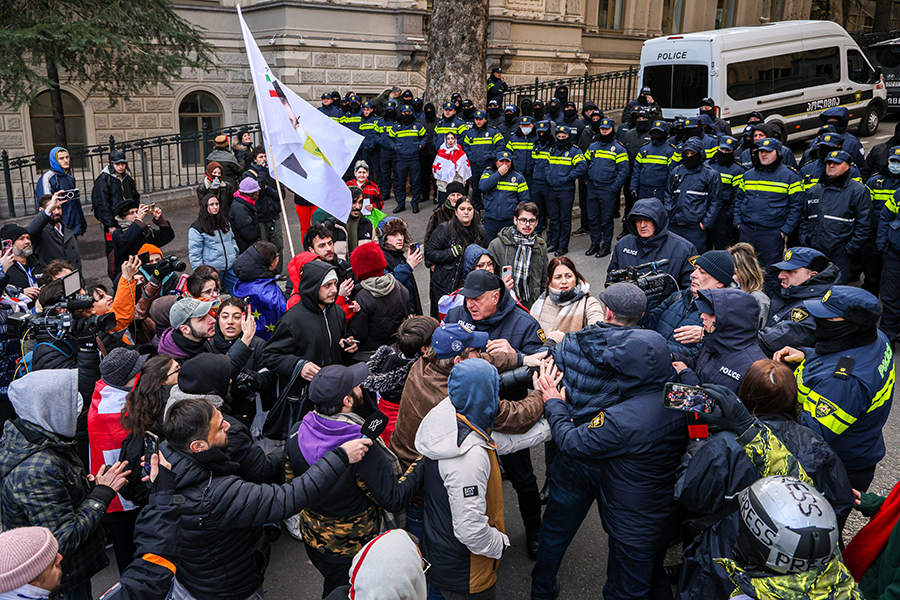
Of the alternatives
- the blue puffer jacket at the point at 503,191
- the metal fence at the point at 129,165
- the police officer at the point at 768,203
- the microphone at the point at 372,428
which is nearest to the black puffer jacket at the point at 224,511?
the microphone at the point at 372,428

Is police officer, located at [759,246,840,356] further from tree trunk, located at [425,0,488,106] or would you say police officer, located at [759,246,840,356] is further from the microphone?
tree trunk, located at [425,0,488,106]

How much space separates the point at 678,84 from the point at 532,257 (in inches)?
361

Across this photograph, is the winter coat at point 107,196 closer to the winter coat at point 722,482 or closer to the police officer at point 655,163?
the police officer at point 655,163

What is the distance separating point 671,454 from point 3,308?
16.0ft

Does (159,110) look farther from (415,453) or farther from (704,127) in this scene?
(415,453)

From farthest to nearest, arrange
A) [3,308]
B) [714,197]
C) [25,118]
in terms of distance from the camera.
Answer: [25,118]
[714,197]
[3,308]

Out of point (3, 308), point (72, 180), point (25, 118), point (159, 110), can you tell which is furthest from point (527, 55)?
point (3, 308)

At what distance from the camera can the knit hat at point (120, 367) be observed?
12.2 ft

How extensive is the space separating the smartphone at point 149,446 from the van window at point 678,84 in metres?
12.5

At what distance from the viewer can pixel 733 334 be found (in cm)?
Result: 375

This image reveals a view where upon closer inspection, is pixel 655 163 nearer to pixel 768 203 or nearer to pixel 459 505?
pixel 768 203

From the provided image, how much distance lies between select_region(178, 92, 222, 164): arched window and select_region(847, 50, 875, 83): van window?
16.0 m

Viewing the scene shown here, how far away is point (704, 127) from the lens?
33.9 feet

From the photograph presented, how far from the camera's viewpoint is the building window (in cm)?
2412
